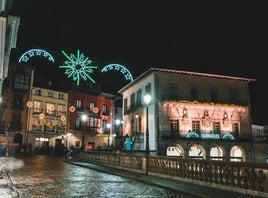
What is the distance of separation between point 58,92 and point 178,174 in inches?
1786

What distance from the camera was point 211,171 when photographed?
11.7 m

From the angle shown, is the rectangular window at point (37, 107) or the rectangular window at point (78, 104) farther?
the rectangular window at point (78, 104)

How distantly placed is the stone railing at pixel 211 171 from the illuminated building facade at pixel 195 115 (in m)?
17.8

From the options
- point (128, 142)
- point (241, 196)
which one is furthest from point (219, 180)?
point (128, 142)

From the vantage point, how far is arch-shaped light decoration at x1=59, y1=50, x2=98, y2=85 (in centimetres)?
4869

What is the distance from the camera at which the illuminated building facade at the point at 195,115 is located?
36406 mm

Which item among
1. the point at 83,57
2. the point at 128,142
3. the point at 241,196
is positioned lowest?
the point at 241,196

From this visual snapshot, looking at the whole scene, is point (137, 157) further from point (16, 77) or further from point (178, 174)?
point (16, 77)

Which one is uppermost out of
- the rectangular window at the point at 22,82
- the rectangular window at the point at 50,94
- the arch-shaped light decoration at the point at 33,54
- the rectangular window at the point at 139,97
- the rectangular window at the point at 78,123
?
the arch-shaped light decoration at the point at 33,54

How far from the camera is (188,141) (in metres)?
36.5

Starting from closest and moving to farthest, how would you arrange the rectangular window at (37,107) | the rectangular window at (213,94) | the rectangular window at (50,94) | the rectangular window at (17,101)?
the rectangular window at (213,94)
the rectangular window at (17,101)
the rectangular window at (37,107)
the rectangular window at (50,94)

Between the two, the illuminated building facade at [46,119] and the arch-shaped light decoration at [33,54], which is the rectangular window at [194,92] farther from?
the illuminated building facade at [46,119]

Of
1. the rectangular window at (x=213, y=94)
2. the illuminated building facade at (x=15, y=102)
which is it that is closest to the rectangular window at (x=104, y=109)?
the illuminated building facade at (x=15, y=102)

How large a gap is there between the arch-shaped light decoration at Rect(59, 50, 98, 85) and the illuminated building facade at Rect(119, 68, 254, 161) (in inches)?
475
